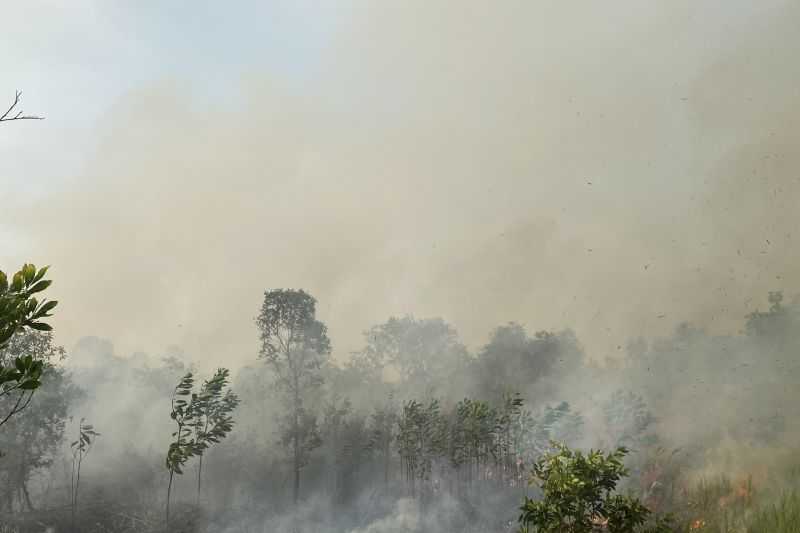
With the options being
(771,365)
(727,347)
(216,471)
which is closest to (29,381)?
(771,365)

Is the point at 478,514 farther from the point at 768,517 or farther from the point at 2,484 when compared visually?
the point at 2,484

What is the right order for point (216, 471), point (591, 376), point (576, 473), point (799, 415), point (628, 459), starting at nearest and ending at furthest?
point (576, 473)
point (799, 415)
point (628, 459)
point (591, 376)
point (216, 471)

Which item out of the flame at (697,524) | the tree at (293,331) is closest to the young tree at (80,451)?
the tree at (293,331)

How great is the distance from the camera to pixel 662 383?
5288 cm

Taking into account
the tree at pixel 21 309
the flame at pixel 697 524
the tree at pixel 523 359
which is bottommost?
the flame at pixel 697 524

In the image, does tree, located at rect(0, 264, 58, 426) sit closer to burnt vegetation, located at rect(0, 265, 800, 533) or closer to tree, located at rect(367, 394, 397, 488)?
burnt vegetation, located at rect(0, 265, 800, 533)

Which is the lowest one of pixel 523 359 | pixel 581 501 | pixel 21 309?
pixel 581 501

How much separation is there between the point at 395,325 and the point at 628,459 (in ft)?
160

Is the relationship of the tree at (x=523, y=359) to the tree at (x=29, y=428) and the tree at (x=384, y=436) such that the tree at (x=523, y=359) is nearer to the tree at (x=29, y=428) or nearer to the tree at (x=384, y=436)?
the tree at (x=384, y=436)

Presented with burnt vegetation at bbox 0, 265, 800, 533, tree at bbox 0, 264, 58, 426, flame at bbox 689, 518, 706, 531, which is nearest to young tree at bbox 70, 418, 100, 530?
burnt vegetation at bbox 0, 265, 800, 533

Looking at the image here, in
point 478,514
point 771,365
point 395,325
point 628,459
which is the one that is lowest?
point 478,514

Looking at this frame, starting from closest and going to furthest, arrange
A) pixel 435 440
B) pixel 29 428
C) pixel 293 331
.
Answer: pixel 29 428 → pixel 435 440 → pixel 293 331

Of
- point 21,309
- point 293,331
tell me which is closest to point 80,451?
point 293,331

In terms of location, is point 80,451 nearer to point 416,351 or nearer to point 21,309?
point 416,351
